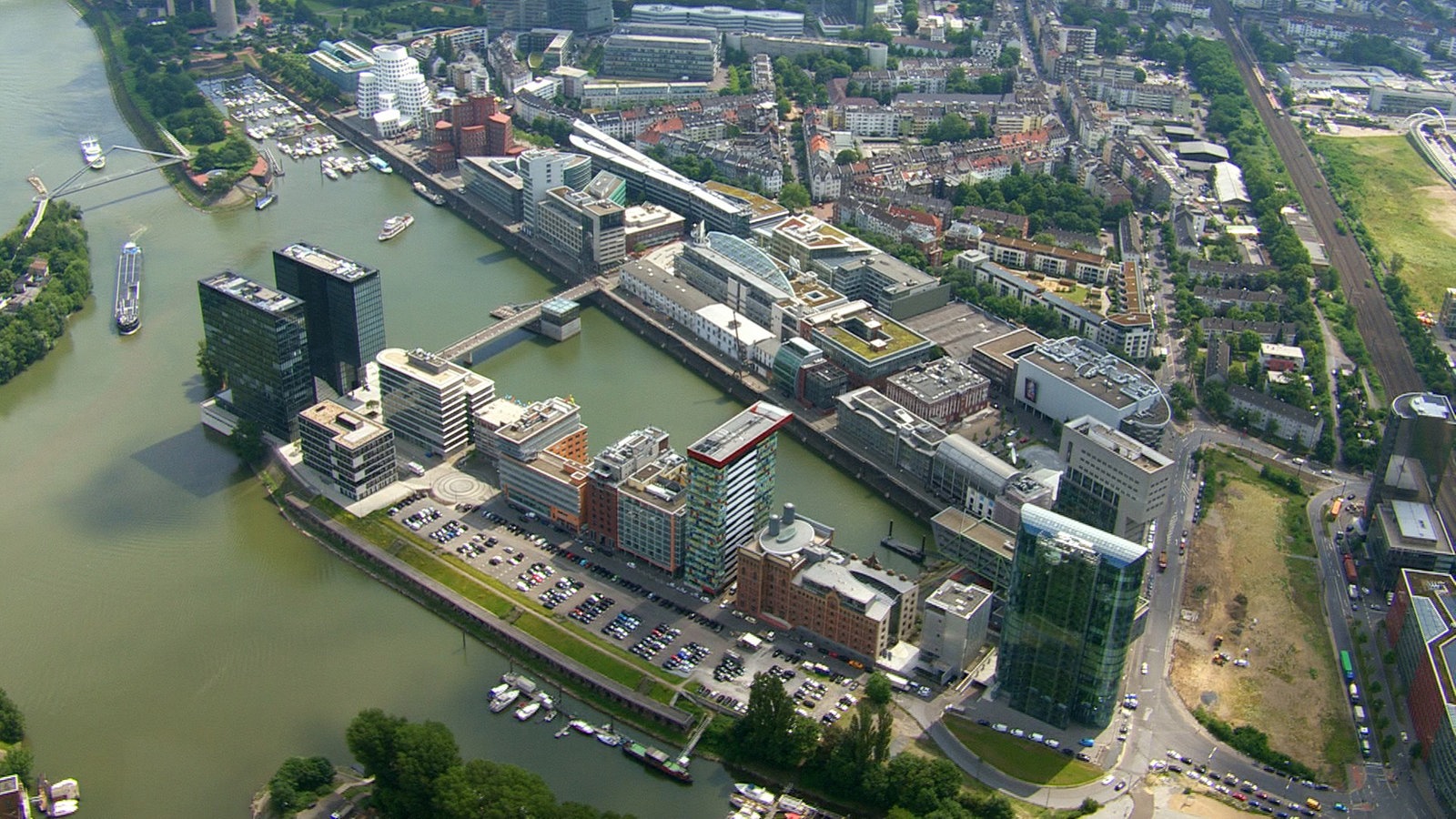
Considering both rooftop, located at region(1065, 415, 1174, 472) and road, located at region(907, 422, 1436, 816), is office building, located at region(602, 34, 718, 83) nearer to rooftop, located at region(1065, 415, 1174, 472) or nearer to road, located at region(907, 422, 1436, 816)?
rooftop, located at region(1065, 415, 1174, 472)

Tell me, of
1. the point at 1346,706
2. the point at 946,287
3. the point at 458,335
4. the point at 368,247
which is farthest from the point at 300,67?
the point at 1346,706

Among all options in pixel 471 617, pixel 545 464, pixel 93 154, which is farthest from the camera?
pixel 93 154

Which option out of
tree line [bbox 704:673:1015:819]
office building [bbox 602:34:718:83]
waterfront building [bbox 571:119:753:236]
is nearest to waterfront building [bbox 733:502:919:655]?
tree line [bbox 704:673:1015:819]

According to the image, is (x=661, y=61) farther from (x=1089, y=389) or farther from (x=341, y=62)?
(x=1089, y=389)

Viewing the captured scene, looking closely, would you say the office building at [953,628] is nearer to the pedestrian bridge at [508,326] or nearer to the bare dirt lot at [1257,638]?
the bare dirt lot at [1257,638]

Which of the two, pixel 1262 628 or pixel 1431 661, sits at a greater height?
pixel 1431 661

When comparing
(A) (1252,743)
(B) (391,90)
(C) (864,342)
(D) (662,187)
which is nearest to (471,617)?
(C) (864,342)

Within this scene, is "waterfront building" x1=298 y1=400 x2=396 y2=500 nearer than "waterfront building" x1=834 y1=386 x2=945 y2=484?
Yes
